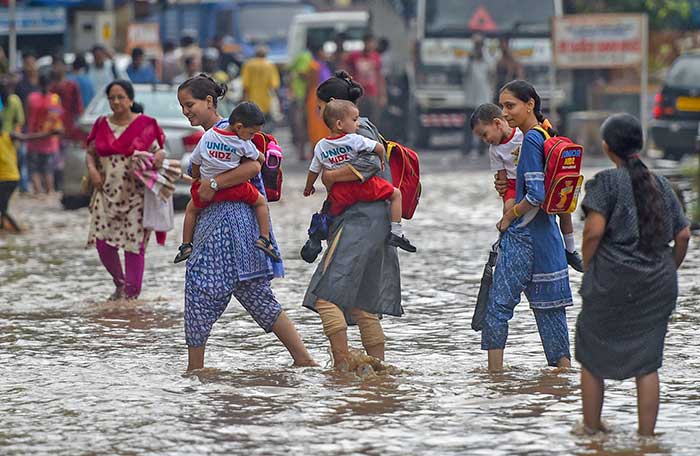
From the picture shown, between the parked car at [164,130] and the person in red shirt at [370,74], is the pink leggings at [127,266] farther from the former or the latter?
the person in red shirt at [370,74]

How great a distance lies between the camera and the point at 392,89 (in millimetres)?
29453

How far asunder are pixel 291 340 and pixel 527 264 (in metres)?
Result: 1.35

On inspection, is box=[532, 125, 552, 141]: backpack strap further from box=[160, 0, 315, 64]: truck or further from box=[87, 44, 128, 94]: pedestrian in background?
box=[160, 0, 315, 64]: truck

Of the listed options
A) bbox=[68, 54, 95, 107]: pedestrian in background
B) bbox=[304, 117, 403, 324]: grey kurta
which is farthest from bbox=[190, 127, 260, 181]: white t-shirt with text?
bbox=[68, 54, 95, 107]: pedestrian in background

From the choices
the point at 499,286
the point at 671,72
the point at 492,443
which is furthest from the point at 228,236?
the point at 671,72

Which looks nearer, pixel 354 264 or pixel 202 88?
pixel 354 264

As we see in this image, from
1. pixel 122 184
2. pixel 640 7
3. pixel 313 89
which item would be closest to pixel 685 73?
pixel 313 89

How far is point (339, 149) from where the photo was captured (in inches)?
328

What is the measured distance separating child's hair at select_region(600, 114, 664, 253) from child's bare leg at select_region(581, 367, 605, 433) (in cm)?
57

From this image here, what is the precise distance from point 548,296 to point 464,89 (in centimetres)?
1886

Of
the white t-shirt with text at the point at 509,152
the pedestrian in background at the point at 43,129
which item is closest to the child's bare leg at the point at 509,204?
the white t-shirt with text at the point at 509,152

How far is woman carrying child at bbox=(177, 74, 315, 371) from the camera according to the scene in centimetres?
848

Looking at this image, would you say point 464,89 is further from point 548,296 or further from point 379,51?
point 548,296

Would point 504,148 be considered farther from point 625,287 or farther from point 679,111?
point 679,111
